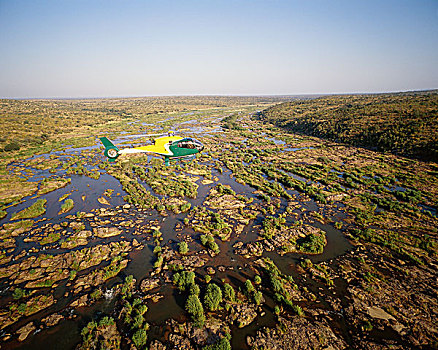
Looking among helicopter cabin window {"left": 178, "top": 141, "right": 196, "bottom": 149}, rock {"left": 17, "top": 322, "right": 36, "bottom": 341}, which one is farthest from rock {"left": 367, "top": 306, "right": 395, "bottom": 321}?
rock {"left": 17, "top": 322, "right": 36, "bottom": 341}

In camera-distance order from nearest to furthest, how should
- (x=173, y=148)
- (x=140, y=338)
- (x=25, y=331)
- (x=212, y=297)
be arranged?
(x=140, y=338), (x=25, y=331), (x=212, y=297), (x=173, y=148)

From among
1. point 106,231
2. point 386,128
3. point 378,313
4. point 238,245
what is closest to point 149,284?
point 238,245

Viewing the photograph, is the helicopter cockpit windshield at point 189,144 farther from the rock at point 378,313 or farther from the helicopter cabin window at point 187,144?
the rock at point 378,313

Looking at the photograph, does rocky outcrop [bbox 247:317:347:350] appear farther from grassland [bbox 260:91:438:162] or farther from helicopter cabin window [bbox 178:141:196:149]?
grassland [bbox 260:91:438:162]

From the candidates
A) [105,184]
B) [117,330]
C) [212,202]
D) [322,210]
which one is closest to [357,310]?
[322,210]

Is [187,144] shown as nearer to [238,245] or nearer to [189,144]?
[189,144]

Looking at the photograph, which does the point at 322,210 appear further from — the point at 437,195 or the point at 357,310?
the point at 437,195

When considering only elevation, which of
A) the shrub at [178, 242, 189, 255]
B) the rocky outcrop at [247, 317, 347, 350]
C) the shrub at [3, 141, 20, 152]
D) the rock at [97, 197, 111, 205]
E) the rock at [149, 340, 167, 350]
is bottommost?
the rocky outcrop at [247, 317, 347, 350]

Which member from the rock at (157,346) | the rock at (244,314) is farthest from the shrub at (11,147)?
the rock at (244,314)
